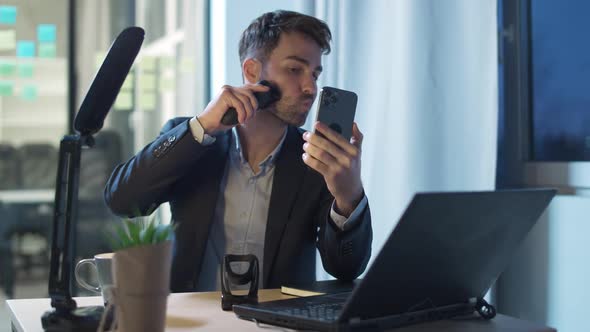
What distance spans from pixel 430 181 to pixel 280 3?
818 millimetres

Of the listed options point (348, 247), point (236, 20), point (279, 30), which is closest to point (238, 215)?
point (348, 247)

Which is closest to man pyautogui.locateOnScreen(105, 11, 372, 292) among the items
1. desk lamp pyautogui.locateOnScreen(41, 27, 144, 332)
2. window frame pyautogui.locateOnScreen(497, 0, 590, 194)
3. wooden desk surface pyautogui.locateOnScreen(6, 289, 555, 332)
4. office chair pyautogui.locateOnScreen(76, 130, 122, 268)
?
wooden desk surface pyautogui.locateOnScreen(6, 289, 555, 332)

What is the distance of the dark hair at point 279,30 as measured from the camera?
1.88 meters

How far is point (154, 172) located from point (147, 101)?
220 cm

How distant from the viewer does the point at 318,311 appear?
3.39 feet

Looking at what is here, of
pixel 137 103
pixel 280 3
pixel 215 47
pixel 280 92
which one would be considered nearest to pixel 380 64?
pixel 280 3

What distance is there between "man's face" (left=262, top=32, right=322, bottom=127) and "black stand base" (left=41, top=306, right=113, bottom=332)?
0.89 meters

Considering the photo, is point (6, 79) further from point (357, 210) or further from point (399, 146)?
point (357, 210)

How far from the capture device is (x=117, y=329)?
931 millimetres

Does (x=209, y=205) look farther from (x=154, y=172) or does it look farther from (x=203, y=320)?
(x=203, y=320)

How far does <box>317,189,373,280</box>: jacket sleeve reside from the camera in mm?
1555

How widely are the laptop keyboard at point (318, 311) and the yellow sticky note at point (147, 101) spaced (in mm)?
2843

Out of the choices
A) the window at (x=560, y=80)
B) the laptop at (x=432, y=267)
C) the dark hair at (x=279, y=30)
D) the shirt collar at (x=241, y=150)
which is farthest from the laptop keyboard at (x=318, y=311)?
the window at (x=560, y=80)

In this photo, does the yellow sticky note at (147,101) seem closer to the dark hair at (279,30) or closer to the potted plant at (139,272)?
the dark hair at (279,30)
